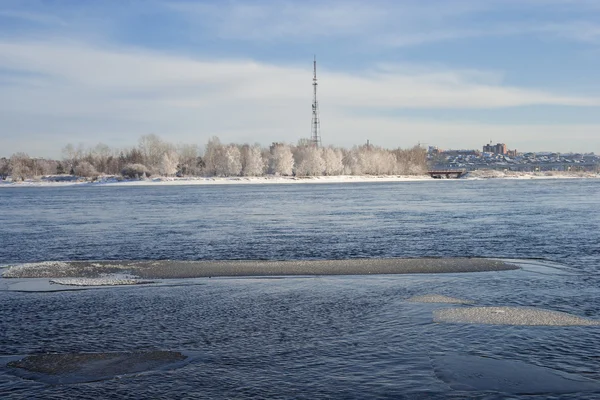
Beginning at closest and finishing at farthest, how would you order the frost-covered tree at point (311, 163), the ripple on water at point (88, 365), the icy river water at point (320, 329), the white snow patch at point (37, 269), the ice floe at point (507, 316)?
the icy river water at point (320, 329)
the ripple on water at point (88, 365)
the ice floe at point (507, 316)
the white snow patch at point (37, 269)
the frost-covered tree at point (311, 163)

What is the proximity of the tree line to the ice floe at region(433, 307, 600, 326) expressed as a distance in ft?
486

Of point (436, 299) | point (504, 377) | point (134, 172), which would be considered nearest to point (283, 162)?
point (134, 172)

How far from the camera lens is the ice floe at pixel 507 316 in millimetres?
13750

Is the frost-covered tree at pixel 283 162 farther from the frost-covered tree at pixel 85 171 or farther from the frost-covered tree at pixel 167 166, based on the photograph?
the frost-covered tree at pixel 85 171

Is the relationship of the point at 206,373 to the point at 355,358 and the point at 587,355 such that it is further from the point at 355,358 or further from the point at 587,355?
the point at 587,355

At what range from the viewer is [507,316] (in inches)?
565

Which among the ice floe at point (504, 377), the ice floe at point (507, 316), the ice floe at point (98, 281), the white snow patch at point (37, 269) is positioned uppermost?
the white snow patch at point (37, 269)

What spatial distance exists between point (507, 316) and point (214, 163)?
520 ft

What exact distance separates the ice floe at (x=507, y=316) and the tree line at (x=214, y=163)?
148 metres

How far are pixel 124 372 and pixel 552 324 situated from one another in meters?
8.74

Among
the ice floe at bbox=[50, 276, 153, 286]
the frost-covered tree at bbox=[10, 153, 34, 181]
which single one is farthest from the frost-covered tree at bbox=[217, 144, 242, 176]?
the ice floe at bbox=[50, 276, 153, 286]

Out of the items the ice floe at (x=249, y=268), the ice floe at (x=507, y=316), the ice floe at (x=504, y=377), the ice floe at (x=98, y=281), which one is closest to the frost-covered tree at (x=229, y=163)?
the ice floe at (x=249, y=268)

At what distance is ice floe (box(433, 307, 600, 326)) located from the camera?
13.8m

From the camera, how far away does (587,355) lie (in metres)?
11.4
